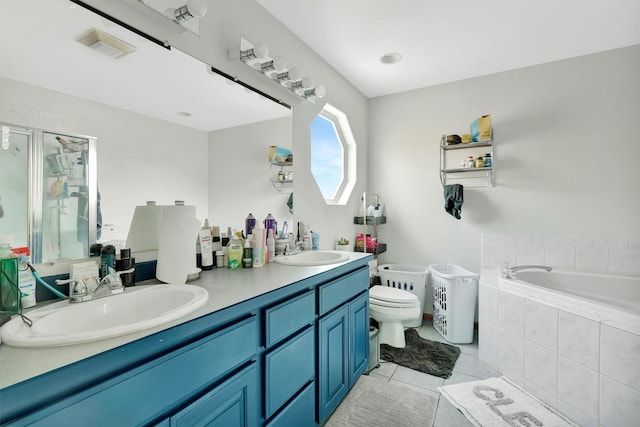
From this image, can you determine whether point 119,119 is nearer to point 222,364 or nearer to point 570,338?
point 222,364

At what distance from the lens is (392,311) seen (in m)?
2.24

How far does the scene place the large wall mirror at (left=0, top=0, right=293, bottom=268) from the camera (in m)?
0.92

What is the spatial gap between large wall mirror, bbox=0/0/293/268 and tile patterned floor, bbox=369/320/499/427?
1.51 meters

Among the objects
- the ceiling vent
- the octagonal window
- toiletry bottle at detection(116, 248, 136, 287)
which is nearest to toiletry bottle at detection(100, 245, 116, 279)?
toiletry bottle at detection(116, 248, 136, 287)

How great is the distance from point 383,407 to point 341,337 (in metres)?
0.52

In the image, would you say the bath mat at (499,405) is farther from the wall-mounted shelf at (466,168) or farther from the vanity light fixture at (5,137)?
the vanity light fixture at (5,137)

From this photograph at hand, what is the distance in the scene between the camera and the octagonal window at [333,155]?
2662 millimetres

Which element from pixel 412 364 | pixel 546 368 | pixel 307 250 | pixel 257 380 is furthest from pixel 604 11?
pixel 257 380

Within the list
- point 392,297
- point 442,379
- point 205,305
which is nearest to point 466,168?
point 392,297

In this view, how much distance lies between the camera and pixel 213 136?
5.13 feet

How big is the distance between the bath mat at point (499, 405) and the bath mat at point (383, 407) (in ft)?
0.58

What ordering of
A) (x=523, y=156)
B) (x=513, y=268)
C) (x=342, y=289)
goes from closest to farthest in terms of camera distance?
1. (x=342, y=289)
2. (x=513, y=268)
3. (x=523, y=156)

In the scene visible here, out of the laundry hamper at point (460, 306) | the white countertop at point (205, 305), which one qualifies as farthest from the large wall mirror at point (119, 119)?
the laundry hamper at point (460, 306)

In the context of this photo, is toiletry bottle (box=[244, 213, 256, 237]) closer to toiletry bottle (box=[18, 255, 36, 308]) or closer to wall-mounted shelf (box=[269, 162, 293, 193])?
wall-mounted shelf (box=[269, 162, 293, 193])
